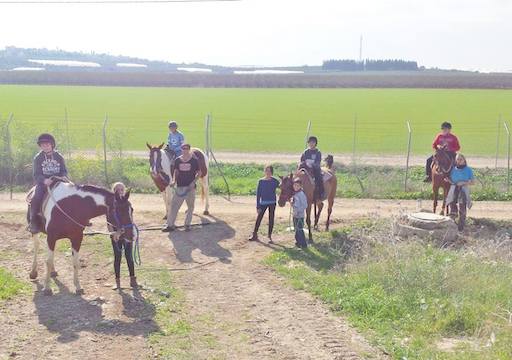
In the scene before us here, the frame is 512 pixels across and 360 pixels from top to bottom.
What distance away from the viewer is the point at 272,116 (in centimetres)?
4534

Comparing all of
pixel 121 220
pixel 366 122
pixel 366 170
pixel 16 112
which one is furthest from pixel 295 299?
pixel 16 112

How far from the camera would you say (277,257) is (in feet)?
41.6

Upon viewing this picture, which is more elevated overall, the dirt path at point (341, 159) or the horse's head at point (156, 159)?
the horse's head at point (156, 159)

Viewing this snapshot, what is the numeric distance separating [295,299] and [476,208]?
32.4ft

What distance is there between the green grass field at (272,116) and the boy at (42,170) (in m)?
12.4

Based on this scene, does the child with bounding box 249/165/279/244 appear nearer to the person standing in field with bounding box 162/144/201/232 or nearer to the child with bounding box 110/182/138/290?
the person standing in field with bounding box 162/144/201/232

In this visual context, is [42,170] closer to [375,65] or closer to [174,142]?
[174,142]

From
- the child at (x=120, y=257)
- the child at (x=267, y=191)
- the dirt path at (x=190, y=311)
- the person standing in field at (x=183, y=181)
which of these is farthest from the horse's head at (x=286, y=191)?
the child at (x=120, y=257)

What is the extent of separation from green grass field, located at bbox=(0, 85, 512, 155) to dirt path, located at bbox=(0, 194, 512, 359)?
1103cm

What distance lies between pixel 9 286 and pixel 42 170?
6.64 feet

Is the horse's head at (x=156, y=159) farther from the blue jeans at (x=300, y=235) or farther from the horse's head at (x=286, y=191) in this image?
the blue jeans at (x=300, y=235)

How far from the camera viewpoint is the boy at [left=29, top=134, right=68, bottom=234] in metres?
10.9

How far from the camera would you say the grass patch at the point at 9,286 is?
10430 millimetres

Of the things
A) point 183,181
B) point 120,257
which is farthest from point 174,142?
point 120,257
